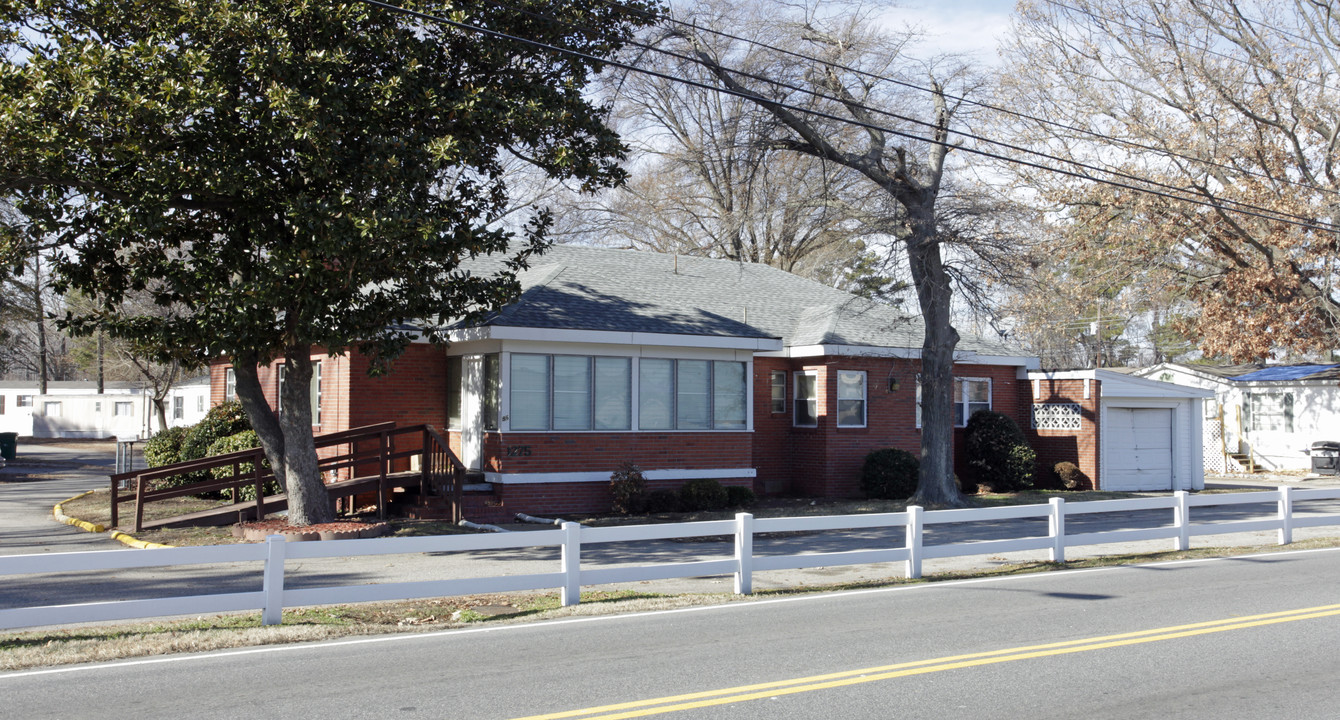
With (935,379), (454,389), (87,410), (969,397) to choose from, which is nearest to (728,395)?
(935,379)

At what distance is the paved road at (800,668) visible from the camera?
6.94 meters

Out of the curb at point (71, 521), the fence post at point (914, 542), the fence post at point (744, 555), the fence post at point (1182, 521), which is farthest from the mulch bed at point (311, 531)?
the fence post at point (1182, 521)

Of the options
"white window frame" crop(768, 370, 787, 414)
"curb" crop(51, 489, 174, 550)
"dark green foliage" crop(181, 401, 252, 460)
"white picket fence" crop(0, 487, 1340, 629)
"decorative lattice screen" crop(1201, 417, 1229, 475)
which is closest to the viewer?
"white picket fence" crop(0, 487, 1340, 629)

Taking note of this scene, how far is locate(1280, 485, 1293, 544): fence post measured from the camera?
653 inches

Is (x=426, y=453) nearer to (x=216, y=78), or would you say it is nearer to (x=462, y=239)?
(x=462, y=239)

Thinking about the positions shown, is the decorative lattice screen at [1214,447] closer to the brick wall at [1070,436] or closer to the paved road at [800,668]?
the brick wall at [1070,436]

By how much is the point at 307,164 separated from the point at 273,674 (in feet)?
26.8

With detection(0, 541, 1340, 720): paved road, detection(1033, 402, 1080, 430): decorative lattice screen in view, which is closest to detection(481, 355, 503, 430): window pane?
detection(0, 541, 1340, 720): paved road

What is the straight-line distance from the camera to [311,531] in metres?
16.1

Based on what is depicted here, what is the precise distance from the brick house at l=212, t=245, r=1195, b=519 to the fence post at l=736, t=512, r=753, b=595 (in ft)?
27.9

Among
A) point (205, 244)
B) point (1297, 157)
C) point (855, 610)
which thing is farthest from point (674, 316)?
point (1297, 157)

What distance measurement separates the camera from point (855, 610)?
35.1 feet

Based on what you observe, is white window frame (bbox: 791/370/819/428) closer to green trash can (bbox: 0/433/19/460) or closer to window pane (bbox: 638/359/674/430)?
window pane (bbox: 638/359/674/430)

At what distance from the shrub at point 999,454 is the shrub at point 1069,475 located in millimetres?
1040
